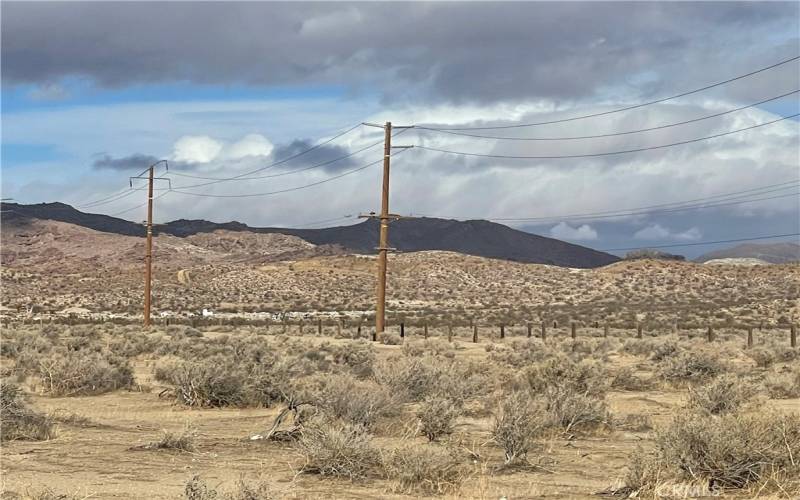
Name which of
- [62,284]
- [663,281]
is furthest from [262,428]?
[62,284]

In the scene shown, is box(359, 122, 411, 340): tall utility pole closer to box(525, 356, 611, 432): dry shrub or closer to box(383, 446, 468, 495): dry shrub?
box(525, 356, 611, 432): dry shrub

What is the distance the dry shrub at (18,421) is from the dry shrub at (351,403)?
494 centimetres

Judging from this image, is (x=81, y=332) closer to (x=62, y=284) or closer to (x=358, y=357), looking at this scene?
(x=358, y=357)

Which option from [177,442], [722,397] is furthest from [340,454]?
[722,397]

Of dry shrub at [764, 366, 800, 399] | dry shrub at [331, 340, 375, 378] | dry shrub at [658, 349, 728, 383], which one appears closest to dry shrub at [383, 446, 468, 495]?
dry shrub at [764, 366, 800, 399]

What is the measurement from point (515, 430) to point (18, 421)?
893 centimetres

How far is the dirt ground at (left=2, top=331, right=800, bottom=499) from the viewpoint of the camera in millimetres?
12664

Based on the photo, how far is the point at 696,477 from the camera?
39.4 feet

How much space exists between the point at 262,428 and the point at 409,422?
118 inches

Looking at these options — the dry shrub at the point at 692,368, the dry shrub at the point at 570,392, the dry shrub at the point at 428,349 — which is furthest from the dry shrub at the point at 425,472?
the dry shrub at the point at 428,349

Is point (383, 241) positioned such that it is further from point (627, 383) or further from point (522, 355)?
point (627, 383)

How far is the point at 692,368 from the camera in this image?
28.4m

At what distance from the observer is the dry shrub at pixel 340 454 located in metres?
13.6

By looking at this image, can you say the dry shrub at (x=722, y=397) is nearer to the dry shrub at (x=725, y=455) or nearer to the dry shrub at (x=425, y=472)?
the dry shrub at (x=725, y=455)
